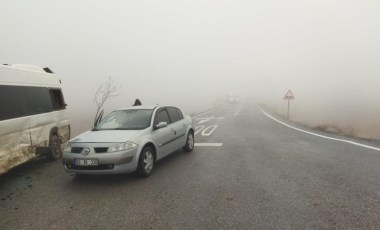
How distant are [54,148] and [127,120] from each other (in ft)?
9.14

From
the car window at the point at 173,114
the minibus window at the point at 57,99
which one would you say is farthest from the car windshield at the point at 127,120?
the minibus window at the point at 57,99

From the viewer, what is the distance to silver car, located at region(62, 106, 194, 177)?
664 cm

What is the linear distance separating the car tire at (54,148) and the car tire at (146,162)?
3510mm

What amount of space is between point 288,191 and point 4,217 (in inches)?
179

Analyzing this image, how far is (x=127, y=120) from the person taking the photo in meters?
8.34

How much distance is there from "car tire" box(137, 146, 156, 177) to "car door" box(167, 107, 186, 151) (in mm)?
1507

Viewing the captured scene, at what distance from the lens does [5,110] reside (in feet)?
23.4

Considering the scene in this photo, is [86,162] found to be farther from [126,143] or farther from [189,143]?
[189,143]

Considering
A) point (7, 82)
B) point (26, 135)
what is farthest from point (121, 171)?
point (7, 82)

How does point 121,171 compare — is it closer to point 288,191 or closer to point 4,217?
point 4,217

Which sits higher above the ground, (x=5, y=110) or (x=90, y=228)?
(x=5, y=110)

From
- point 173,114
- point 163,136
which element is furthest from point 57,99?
point 163,136

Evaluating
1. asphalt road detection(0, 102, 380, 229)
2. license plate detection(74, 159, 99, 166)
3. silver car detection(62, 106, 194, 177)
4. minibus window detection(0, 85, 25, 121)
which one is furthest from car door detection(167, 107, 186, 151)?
minibus window detection(0, 85, 25, 121)

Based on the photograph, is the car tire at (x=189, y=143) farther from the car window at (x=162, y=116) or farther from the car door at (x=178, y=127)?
the car window at (x=162, y=116)
